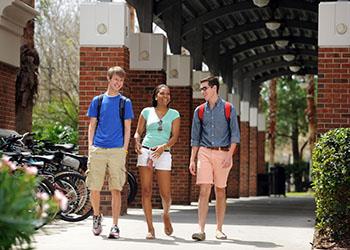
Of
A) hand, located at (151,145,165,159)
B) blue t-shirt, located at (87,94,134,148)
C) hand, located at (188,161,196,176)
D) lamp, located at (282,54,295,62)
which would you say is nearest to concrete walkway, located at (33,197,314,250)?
hand, located at (188,161,196,176)

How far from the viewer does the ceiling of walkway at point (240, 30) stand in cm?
1925

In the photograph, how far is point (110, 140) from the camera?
9.36 m

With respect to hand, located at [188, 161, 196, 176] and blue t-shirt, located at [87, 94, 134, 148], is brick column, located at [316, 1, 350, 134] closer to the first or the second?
hand, located at [188, 161, 196, 176]

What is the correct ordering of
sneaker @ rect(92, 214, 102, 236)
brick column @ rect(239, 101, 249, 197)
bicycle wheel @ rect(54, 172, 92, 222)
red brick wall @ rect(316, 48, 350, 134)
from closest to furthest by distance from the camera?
sneaker @ rect(92, 214, 102, 236) → bicycle wheel @ rect(54, 172, 92, 222) → red brick wall @ rect(316, 48, 350, 134) → brick column @ rect(239, 101, 249, 197)

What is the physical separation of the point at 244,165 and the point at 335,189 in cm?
2222

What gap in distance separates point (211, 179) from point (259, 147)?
26.0m

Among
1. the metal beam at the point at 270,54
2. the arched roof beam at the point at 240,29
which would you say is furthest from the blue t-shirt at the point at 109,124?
the metal beam at the point at 270,54

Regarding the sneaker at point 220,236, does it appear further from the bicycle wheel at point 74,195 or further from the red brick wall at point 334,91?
the red brick wall at point 334,91

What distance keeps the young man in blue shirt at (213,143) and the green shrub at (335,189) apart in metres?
1.07

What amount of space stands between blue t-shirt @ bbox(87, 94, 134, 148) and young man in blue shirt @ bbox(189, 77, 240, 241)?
0.85 meters

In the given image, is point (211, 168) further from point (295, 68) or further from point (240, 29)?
point (295, 68)

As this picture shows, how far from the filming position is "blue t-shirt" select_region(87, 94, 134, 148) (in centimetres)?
937

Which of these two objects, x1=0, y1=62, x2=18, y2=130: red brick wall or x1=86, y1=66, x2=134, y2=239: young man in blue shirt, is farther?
x1=0, y1=62, x2=18, y2=130: red brick wall

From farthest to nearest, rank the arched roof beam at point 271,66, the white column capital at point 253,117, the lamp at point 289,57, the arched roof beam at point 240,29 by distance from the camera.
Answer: the white column capital at point 253,117
the arched roof beam at point 271,66
the lamp at point 289,57
the arched roof beam at point 240,29
